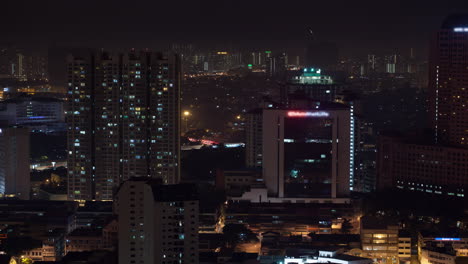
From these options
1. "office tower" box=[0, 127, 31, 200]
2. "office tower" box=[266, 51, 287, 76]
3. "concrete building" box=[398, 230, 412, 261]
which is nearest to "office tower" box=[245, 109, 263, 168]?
"office tower" box=[0, 127, 31, 200]

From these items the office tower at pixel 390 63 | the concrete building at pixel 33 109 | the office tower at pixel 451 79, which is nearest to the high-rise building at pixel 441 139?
the office tower at pixel 451 79

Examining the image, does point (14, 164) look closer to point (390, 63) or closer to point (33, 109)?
point (33, 109)

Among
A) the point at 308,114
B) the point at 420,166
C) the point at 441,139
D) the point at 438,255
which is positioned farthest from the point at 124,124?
the point at 438,255

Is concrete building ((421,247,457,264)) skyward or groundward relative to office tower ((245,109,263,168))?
groundward

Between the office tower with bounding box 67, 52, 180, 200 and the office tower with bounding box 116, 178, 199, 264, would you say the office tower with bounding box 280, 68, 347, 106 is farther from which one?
the office tower with bounding box 116, 178, 199, 264

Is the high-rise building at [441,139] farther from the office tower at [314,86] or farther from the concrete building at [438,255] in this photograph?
the concrete building at [438,255]

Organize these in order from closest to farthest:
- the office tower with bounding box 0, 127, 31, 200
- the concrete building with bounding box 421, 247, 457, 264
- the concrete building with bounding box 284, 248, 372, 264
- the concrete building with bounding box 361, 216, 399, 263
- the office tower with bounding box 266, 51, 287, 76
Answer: the concrete building with bounding box 284, 248, 372, 264 → the concrete building with bounding box 421, 247, 457, 264 → the concrete building with bounding box 361, 216, 399, 263 → the office tower with bounding box 0, 127, 31, 200 → the office tower with bounding box 266, 51, 287, 76
